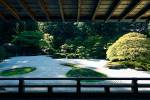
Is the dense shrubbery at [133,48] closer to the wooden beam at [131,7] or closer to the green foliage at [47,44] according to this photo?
the wooden beam at [131,7]

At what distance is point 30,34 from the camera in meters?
52.4

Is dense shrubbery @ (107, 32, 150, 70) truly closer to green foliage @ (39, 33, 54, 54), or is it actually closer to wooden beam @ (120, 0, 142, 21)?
wooden beam @ (120, 0, 142, 21)

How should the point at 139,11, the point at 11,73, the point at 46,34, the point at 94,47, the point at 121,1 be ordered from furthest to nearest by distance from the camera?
the point at 46,34
the point at 94,47
the point at 11,73
the point at 139,11
the point at 121,1

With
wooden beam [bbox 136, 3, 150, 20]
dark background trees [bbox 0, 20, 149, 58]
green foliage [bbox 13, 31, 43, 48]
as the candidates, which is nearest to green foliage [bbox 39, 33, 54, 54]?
dark background trees [bbox 0, 20, 149, 58]

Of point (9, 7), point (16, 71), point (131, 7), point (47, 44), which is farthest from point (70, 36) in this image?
point (9, 7)

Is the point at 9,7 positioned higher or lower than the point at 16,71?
higher

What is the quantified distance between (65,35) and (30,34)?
12.0 metres

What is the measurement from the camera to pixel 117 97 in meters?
11.1

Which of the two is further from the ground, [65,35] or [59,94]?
[65,35]

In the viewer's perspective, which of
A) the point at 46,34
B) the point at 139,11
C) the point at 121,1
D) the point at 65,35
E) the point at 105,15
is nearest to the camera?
the point at 121,1

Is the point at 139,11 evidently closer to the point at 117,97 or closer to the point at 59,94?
the point at 117,97

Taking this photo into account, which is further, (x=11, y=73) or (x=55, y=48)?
(x=55, y=48)

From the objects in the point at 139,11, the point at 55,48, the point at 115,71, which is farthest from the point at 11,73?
the point at 55,48

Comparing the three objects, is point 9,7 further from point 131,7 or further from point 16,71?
point 16,71
